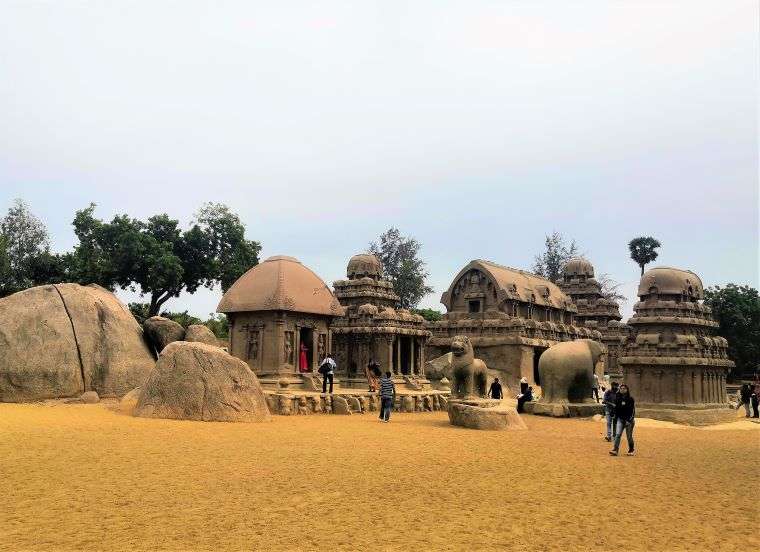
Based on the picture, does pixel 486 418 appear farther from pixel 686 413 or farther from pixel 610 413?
pixel 686 413

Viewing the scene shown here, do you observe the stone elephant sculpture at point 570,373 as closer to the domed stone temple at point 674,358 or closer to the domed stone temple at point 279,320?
the domed stone temple at point 674,358

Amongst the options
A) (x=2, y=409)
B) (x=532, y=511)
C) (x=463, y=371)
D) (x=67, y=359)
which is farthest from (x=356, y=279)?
(x=532, y=511)

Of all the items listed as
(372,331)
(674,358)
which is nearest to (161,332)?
(372,331)

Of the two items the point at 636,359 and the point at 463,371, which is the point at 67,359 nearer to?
the point at 463,371

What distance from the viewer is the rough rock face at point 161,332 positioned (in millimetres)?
23188

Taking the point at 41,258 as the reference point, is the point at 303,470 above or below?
below

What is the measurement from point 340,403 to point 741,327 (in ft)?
125

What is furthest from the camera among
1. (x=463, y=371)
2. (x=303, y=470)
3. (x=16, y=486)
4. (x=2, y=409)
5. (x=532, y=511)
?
(x=463, y=371)

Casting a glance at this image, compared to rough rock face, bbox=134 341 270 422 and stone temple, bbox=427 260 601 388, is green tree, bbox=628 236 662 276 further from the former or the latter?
rough rock face, bbox=134 341 270 422

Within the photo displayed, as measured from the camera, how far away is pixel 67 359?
20.5m

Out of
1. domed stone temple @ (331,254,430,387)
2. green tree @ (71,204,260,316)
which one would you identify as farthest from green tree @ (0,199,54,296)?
domed stone temple @ (331,254,430,387)

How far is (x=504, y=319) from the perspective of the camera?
39.2 metres

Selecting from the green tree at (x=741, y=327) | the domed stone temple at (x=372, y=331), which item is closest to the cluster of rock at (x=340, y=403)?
the domed stone temple at (x=372, y=331)

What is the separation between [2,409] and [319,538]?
49.5 ft
